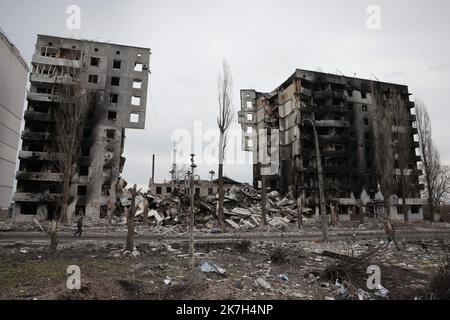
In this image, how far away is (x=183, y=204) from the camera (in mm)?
29500

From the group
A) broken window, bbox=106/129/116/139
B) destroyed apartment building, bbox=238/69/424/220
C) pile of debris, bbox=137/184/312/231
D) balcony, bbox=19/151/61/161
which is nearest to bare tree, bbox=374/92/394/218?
destroyed apartment building, bbox=238/69/424/220

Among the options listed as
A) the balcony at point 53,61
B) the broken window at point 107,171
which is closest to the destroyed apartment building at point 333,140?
the broken window at point 107,171

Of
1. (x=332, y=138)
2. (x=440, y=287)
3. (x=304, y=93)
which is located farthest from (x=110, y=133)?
(x=440, y=287)

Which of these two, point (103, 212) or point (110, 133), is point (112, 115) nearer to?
point (110, 133)

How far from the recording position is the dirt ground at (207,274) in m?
6.50

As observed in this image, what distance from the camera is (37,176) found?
114 ft

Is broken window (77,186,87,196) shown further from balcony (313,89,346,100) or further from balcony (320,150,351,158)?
balcony (313,89,346,100)

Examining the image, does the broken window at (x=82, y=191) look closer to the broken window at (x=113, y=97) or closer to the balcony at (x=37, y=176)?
the balcony at (x=37, y=176)

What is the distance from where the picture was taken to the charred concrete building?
35281mm

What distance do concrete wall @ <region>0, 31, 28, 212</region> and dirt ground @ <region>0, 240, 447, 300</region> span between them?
37.6m
